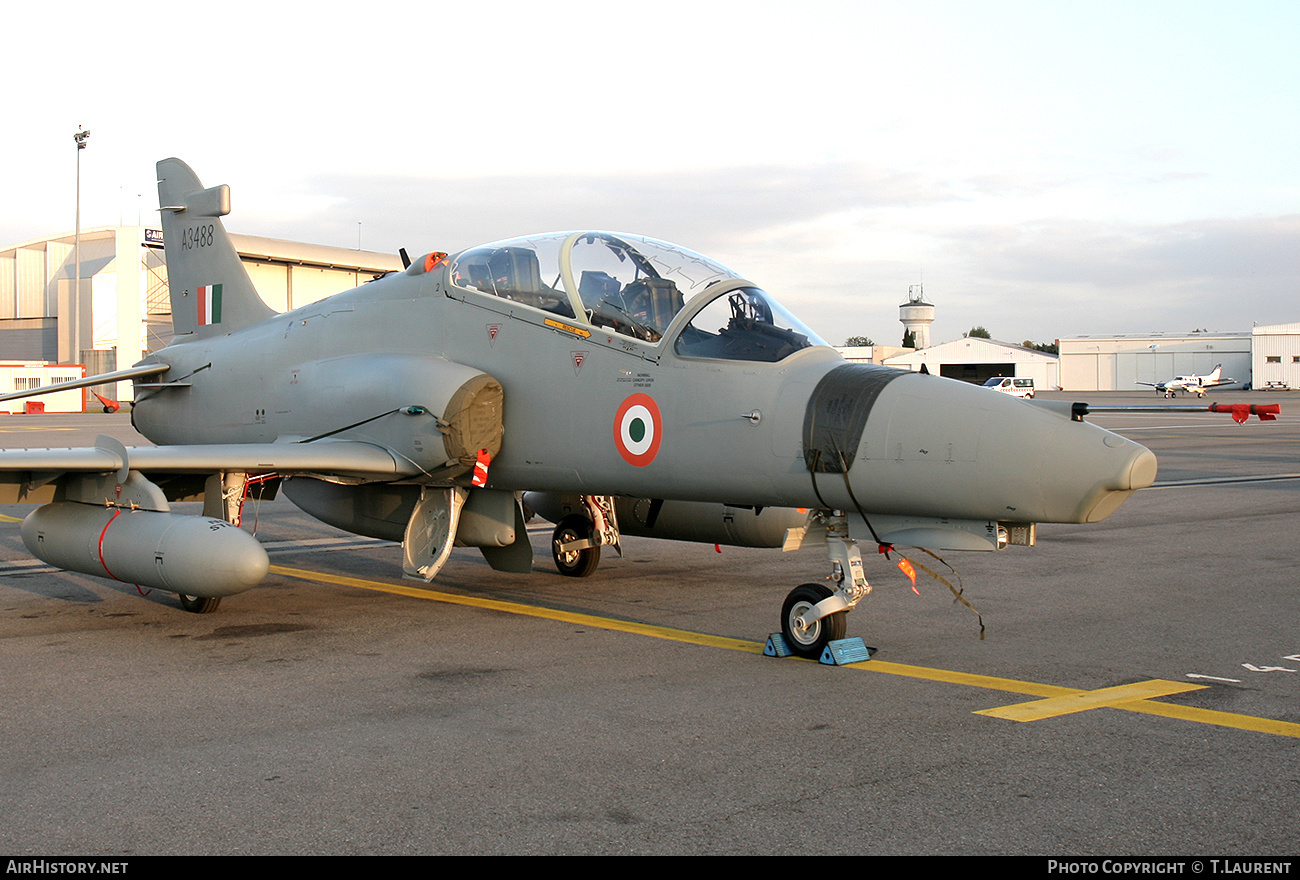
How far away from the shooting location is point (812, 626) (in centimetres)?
701

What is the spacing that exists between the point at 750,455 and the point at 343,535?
858 cm

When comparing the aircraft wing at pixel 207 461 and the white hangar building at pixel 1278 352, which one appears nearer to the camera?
the aircraft wing at pixel 207 461

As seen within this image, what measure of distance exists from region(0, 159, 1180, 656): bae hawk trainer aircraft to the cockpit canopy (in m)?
0.02

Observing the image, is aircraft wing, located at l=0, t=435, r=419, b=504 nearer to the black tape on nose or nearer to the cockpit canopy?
the cockpit canopy

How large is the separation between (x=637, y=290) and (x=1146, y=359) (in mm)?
110308

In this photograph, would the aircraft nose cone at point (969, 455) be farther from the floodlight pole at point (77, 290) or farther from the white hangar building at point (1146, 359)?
the white hangar building at point (1146, 359)

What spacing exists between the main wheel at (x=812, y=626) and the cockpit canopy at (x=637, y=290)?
153 cm

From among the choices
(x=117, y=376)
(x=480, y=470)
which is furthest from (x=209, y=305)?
(x=480, y=470)

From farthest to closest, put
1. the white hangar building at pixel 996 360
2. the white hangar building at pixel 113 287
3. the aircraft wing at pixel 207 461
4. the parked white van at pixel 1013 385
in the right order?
1. the white hangar building at pixel 996 360
2. the white hangar building at pixel 113 287
3. the parked white van at pixel 1013 385
4. the aircraft wing at pixel 207 461

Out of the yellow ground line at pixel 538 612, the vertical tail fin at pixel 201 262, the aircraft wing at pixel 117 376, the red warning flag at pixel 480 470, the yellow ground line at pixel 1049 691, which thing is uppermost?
the vertical tail fin at pixel 201 262

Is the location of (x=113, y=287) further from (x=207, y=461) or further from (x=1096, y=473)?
(x=1096, y=473)

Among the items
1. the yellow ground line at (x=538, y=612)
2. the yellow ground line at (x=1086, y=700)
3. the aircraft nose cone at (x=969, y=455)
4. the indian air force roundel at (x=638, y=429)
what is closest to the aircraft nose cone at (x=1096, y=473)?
the aircraft nose cone at (x=969, y=455)

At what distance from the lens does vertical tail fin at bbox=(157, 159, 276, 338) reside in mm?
11836

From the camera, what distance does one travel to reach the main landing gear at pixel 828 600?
6848 millimetres
